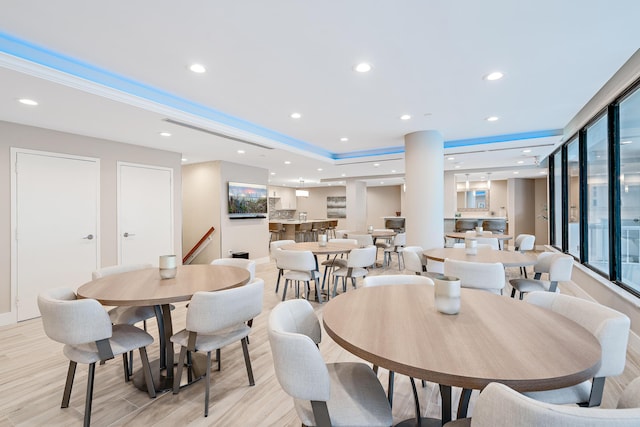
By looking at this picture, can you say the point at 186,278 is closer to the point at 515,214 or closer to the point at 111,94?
the point at 111,94

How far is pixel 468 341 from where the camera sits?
124cm

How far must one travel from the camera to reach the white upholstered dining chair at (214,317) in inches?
75.9

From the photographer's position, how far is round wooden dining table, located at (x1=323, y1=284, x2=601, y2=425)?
100 centimetres

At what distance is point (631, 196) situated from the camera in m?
3.36

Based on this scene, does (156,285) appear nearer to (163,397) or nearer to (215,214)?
(163,397)

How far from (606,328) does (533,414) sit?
0.98m

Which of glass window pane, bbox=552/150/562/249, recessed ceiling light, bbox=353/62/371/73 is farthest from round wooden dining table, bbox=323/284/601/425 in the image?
glass window pane, bbox=552/150/562/249

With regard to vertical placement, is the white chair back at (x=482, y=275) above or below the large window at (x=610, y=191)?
below

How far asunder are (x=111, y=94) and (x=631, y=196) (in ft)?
17.8

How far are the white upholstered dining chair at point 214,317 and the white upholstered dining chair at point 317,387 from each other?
63 centimetres

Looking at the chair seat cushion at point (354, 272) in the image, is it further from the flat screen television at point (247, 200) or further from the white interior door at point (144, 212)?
the flat screen television at point (247, 200)

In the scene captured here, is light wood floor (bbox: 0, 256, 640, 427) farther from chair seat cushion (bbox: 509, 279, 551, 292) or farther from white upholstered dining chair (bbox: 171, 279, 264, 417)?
chair seat cushion (bbox: 509, 279, 551, 292)

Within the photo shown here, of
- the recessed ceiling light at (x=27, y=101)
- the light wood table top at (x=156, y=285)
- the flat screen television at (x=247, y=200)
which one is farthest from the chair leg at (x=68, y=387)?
the flat screen television at (x=247, y=200)

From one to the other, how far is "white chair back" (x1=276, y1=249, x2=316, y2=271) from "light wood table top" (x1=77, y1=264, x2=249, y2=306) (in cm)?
121
